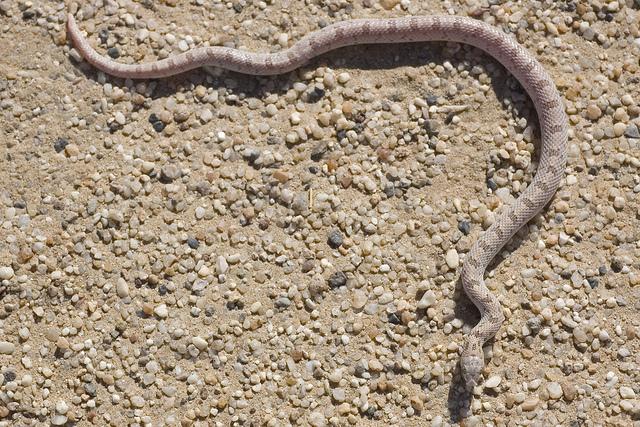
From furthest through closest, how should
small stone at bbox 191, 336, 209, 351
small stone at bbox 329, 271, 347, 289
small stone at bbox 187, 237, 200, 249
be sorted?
1. small stone at bbox 187, 237, 200, 249
2. small stone at bbox 329, 271, 347, 289
3. small stone at bbox 191, 336, 209, 351

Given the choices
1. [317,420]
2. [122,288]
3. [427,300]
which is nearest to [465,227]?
[427,300]

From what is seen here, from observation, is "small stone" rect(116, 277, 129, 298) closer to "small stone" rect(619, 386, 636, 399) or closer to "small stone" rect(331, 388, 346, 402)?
"small stone" rect(331, 388, 346, 402)

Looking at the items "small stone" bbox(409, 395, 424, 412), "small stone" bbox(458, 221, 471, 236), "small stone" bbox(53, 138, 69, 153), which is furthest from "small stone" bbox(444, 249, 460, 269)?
"small stone" bbox(53, 138, 69, 153)

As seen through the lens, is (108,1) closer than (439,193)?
No

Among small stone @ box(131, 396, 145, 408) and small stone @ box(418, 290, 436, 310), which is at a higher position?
small stone @ box(418, 290, 436, 310)

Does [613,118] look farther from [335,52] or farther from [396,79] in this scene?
[335,52]

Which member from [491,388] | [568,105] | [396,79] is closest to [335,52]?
[396,79]

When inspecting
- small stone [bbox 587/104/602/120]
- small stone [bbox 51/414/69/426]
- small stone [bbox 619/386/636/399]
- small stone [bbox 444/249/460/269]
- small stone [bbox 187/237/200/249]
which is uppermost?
small stone [bbox 587/104/602/120]

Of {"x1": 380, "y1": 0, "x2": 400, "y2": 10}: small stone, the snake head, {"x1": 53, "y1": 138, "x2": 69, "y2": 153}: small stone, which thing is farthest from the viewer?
{"x1": 380, "y1": 0, "x2": 400, "y2": 10}: small stone

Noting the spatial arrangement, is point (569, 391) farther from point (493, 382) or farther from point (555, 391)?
point (493, 382)
